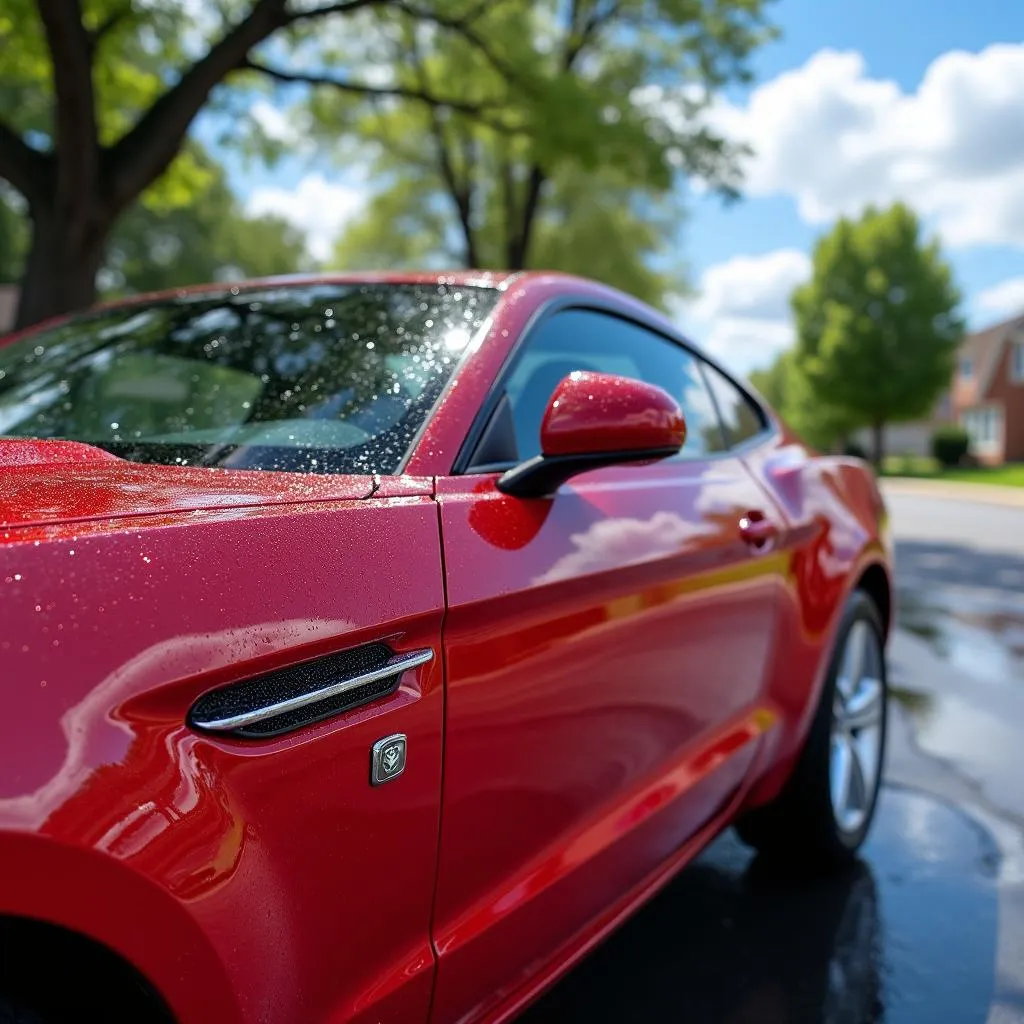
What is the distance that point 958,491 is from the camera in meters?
27.9

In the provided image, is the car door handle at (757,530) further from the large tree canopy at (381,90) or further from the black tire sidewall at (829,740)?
the large tree canopy at (381,90)

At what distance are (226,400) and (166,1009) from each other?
1261 millimetres

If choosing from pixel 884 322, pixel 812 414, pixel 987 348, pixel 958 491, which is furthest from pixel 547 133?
pixel 987 348

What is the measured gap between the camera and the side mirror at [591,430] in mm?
1772

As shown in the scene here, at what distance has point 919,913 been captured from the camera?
2889 mm

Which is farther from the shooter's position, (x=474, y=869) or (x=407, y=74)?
(x=407, y=74)

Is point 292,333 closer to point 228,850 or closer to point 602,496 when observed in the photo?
point 602,496

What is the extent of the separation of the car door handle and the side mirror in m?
0.80

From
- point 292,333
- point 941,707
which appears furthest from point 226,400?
point 941,707

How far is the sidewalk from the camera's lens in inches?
936

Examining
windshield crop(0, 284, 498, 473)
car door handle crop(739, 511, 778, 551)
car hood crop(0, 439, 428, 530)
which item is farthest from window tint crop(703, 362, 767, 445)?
car hood crop(0, 439, 428, 530)

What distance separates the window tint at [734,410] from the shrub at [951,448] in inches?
1881

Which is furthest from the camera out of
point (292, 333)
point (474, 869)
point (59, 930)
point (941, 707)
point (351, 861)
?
point (941, 707)

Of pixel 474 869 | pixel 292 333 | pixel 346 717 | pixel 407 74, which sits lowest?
pixel 474 869
